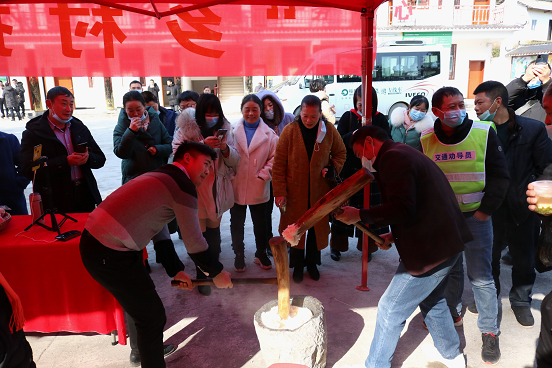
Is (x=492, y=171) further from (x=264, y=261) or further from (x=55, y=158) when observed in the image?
(x=55, y=158)

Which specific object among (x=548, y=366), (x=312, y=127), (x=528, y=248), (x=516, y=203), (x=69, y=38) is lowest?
(x=528, y=248)

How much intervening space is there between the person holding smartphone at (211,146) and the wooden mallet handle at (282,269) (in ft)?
3.49

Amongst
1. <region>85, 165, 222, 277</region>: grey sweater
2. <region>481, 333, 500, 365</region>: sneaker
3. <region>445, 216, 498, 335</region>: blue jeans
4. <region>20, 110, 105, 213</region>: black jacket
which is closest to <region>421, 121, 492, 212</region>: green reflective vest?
<region>445, 216, 498, 335</region>: blue jeans

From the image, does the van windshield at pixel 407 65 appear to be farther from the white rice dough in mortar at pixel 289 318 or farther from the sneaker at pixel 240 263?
the white rice dough in mortar at pixel 289 318

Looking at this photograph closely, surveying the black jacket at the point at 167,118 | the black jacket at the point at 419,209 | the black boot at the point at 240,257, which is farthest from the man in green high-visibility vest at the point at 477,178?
the black jacket at the point at 167,118

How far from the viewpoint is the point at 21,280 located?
243cm

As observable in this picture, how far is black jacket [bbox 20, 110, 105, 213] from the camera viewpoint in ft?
9.95

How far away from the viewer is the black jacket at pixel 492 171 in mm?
2285

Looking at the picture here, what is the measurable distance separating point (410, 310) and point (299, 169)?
1.51m

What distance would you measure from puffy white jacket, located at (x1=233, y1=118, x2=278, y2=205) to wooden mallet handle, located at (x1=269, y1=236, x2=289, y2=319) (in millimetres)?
1304

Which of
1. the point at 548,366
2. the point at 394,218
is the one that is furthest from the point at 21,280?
the point at 548,366

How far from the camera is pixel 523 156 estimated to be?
2664mm

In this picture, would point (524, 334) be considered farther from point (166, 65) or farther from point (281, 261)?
point (166, 65)

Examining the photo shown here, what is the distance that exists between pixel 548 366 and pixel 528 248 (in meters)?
1.69
